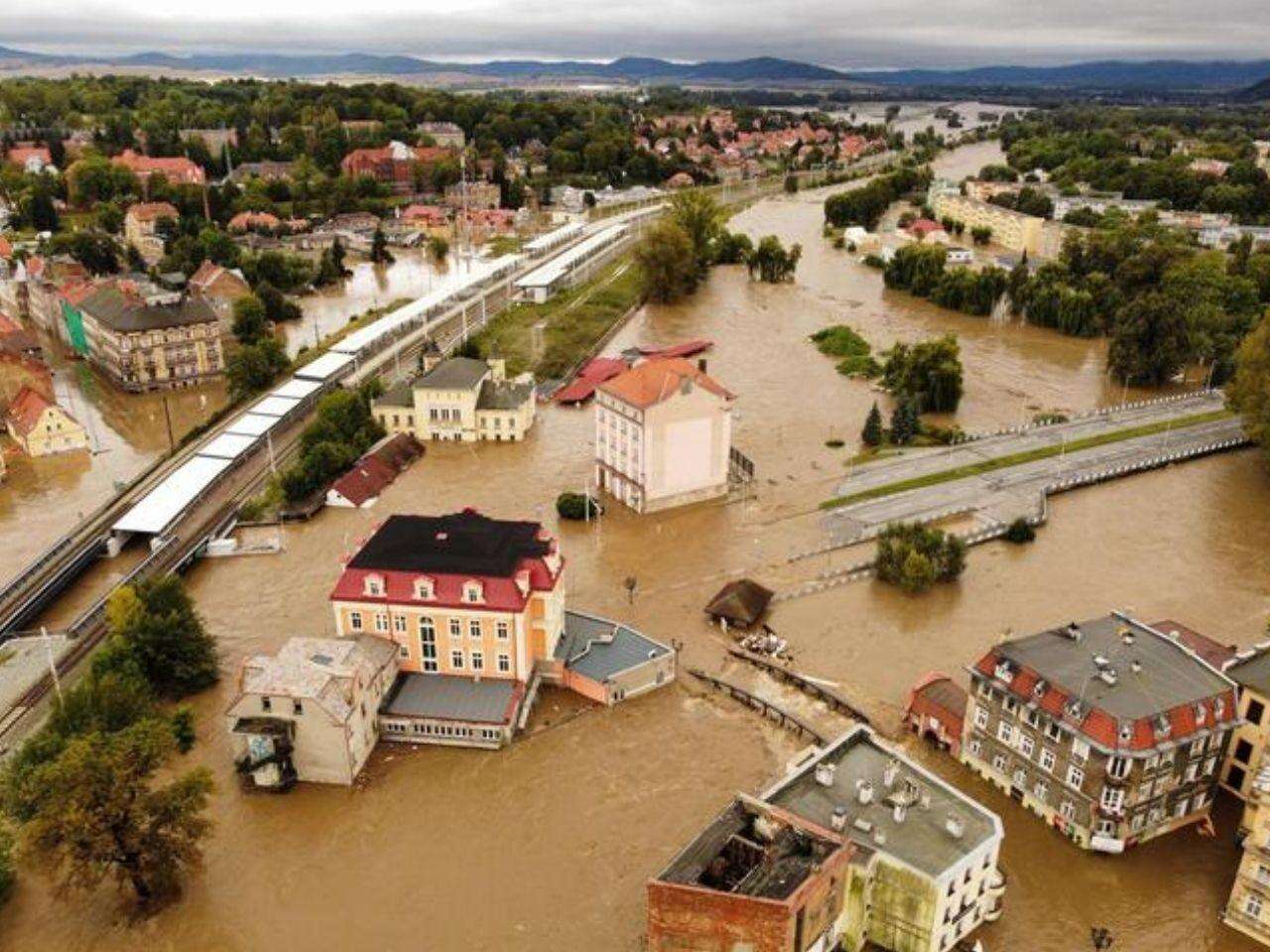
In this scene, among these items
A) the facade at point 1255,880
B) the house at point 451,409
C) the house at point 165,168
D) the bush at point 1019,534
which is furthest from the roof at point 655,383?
the house at point 165,168

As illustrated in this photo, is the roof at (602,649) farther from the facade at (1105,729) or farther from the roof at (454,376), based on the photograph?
the roof at (454,376)

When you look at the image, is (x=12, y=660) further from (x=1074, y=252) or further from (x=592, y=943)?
(x=1074, y=252)

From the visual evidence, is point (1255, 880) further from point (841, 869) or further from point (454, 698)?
point (454, 698)

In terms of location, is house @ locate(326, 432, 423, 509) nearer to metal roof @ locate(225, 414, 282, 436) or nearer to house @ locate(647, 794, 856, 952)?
metal roof @ locate(225, 414, 282, 436)

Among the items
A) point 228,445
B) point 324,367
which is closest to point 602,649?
point 228,445

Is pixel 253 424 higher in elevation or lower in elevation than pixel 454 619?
lower

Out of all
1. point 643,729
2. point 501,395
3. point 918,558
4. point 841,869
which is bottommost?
point 643,729
